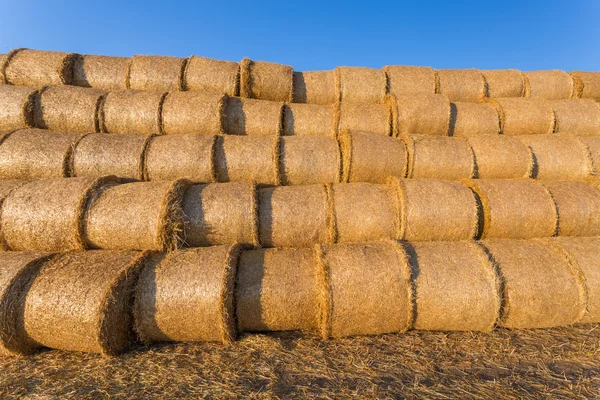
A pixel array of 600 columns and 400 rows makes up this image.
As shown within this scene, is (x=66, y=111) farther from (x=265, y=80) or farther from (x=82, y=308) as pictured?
(x=82, y=308)

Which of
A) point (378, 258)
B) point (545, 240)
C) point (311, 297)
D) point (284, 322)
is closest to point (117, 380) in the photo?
point (284, 322)

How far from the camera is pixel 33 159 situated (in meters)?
4.94

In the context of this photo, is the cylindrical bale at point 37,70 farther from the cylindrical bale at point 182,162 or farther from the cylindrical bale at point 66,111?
the cylindrical bale at point 182,162

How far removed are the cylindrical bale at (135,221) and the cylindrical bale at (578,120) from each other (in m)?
7.46

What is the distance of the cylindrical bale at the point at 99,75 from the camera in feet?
20.4

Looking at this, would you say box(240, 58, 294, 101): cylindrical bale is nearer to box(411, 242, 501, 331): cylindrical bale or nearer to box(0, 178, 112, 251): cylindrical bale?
box(0, 178, 112, 251): cylindrical bale

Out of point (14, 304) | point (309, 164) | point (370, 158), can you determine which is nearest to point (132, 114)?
point (309, 164)

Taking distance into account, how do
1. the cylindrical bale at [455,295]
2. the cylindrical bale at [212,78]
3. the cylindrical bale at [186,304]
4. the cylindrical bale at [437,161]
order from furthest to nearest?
the cylindrical bale at [212,78], the cylindrical bale at [437,161], the cylindrical bale at [455,295], the cylindrical bale at [186,304]

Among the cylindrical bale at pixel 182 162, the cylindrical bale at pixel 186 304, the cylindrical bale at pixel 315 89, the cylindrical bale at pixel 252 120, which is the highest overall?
the cylindrical bale at pixel 315 89

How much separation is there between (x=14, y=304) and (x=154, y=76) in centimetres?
465

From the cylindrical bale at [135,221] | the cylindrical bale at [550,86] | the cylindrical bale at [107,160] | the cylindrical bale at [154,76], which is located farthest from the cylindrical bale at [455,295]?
the cylindrical bale at [154,76]

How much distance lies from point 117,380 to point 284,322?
1729 millimetres

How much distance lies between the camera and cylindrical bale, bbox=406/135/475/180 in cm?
516

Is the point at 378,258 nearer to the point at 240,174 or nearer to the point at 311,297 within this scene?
the point at 311,297
